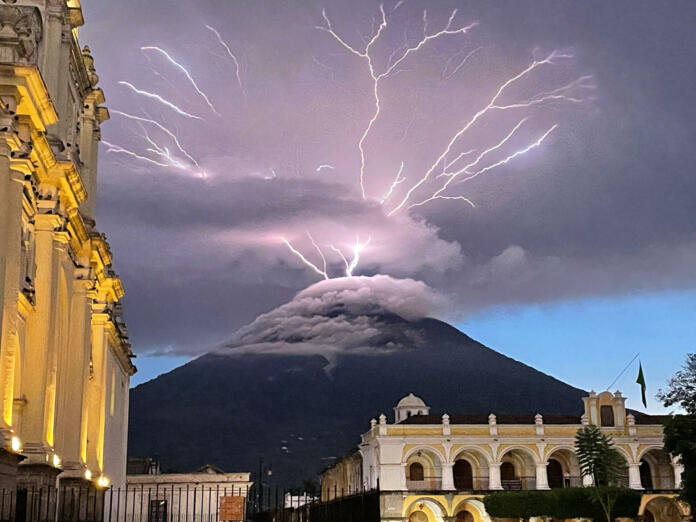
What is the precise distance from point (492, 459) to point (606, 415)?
8.18 meters

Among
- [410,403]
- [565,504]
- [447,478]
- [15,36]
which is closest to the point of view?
[15,36]

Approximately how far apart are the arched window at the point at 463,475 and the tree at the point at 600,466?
Answer: 7.61 m

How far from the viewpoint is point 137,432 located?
199125 millimetres

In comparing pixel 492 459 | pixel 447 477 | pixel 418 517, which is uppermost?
pixel 492 459

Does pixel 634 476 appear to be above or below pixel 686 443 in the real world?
below

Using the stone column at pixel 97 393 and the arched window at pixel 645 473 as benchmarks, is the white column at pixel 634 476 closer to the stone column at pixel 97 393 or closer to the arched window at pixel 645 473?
the arched window at pixel 645 473

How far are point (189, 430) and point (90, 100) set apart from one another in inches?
6860

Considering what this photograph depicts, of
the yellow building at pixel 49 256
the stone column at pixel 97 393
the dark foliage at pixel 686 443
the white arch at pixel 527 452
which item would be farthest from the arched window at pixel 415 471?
A: the yellow building at pixel 49 256

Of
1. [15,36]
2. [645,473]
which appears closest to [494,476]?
[645,473]

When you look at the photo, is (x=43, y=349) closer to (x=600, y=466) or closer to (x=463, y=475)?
(x=600, y=466)

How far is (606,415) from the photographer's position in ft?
197

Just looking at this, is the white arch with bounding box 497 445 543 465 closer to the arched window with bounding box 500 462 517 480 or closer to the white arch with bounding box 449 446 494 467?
the white arch with bounding box 449 446 494 467

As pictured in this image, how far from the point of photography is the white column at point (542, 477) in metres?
57.8

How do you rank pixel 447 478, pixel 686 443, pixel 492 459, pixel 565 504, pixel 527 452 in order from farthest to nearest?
1. pixel 527 452
2. pixel 492 459
3. pixel 447 478
4. pixel 565 504
5. pixel 686 443
